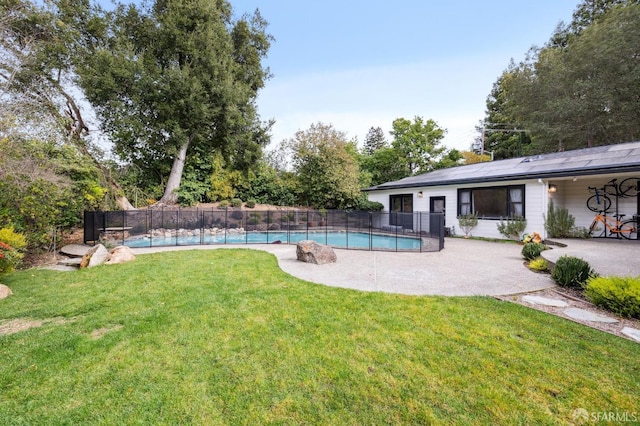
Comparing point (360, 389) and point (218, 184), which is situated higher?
point (218, 184)

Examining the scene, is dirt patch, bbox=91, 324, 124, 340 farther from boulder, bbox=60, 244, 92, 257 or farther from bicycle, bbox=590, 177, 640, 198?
bicycle, bbox=590, 177, 640, 198

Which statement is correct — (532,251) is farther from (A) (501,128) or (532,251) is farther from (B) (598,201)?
(A) (501,128)

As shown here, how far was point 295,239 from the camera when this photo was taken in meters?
12.5

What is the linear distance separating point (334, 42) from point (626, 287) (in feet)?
49.6

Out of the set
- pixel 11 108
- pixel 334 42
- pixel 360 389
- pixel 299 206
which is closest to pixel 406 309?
pixel 360 389

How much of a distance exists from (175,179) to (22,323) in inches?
566

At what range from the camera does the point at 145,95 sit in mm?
14445

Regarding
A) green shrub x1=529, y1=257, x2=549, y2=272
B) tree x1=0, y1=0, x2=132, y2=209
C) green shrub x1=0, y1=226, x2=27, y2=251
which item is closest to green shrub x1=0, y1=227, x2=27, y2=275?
green shrub x1=0, y1=226, x2=27, y2=251

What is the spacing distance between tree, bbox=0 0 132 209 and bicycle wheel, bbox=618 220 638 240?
17231 millimetres

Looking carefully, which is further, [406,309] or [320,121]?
[320,121]

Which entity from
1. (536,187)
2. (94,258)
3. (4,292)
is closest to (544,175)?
(536,187)

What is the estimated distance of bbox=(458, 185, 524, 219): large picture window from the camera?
10.3 m

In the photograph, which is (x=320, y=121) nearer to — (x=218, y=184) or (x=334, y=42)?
(x=334, y=42)

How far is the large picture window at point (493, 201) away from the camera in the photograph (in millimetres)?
10336
